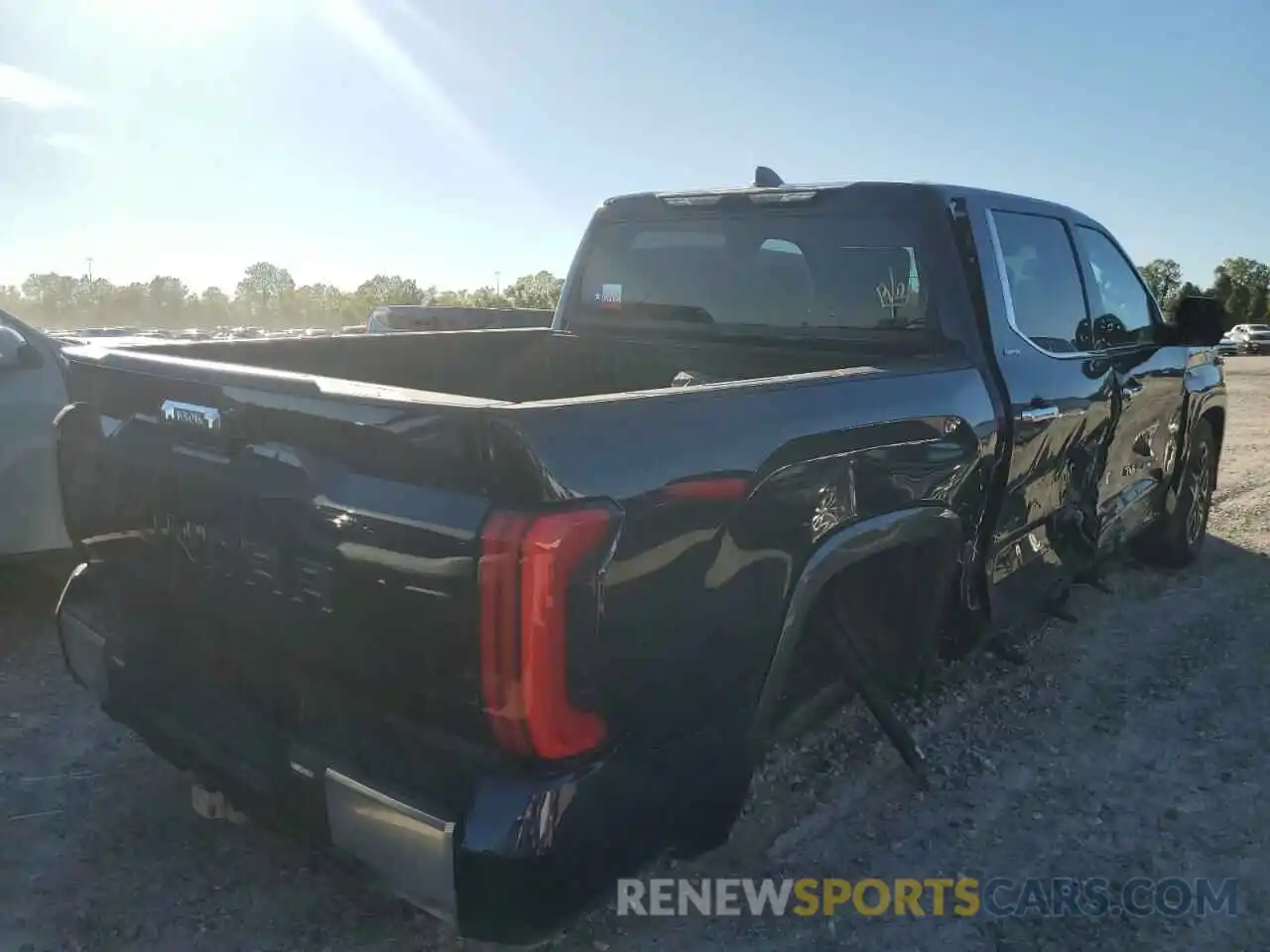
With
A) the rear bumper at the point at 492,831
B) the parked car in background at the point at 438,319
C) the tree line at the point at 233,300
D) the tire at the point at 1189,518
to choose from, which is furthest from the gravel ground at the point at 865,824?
the tree line at the point at 233,300

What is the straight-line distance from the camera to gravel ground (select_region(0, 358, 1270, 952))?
8.79 feet

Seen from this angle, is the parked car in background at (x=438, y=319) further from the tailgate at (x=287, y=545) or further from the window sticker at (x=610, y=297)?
the tailgate at (x=287, y=545)

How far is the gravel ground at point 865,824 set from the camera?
268 centimetres

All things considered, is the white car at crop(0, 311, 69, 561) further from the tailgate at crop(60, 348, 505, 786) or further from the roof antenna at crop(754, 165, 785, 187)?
the roof antenna at crop(754, 165, 785, 187)

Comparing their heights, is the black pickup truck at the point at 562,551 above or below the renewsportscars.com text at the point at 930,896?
above

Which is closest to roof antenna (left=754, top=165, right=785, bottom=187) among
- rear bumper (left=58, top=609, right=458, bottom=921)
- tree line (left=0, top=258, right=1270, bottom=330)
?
rear bumper (left=58, top=609, right=458, bottom=921)

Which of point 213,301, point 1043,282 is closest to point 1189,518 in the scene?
point 1043,282

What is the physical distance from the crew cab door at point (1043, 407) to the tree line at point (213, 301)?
43254 mm

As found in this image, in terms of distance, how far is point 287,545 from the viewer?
211cm

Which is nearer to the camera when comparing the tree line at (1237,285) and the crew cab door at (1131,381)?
the crew cab door at (1131,381)

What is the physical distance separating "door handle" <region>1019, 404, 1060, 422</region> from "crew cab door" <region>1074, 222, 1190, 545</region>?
0.83m

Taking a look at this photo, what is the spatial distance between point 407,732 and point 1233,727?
3450mm

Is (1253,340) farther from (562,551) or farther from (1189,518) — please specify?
(562,551)

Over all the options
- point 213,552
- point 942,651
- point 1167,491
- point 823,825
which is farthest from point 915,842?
point 1167,491
